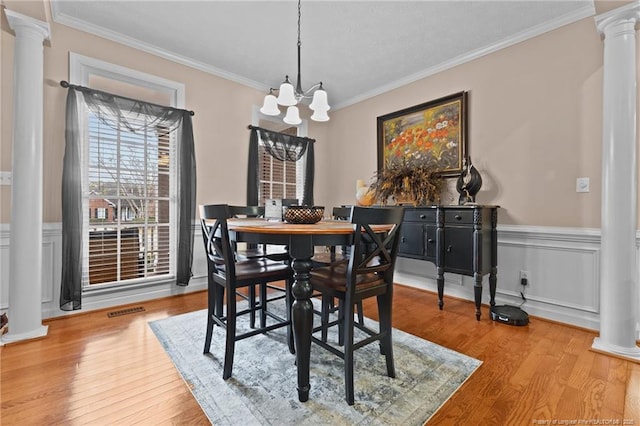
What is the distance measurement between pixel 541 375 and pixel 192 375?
205cm

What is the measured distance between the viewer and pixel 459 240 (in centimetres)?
258

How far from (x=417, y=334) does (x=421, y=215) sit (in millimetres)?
1171

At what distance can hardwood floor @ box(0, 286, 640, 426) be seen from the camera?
133 cm

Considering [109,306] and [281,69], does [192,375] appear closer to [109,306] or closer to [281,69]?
[109,306]

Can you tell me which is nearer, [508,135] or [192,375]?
[192,375]

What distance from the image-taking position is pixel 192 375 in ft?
5.32

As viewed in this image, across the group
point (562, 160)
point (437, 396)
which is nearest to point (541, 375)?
point (437, 396)

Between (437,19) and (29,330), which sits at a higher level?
(437,19)

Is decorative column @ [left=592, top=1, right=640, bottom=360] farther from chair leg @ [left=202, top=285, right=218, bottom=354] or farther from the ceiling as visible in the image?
chair leg @ [left=202, top=285, right=218, bottom=354]

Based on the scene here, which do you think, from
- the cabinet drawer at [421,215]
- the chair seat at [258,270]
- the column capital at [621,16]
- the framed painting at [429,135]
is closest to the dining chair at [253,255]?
the chair seat at [258,270]

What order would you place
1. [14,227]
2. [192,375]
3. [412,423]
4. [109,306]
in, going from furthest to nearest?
[109,306] → [14,227] → [192,375] → [412,423]

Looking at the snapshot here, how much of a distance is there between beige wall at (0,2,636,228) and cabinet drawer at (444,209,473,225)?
551 millimetres

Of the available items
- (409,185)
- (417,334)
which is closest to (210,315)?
(417,334)


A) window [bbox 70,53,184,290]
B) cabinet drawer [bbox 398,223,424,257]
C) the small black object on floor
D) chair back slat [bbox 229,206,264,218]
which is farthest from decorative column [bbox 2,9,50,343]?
the small black object on floor
